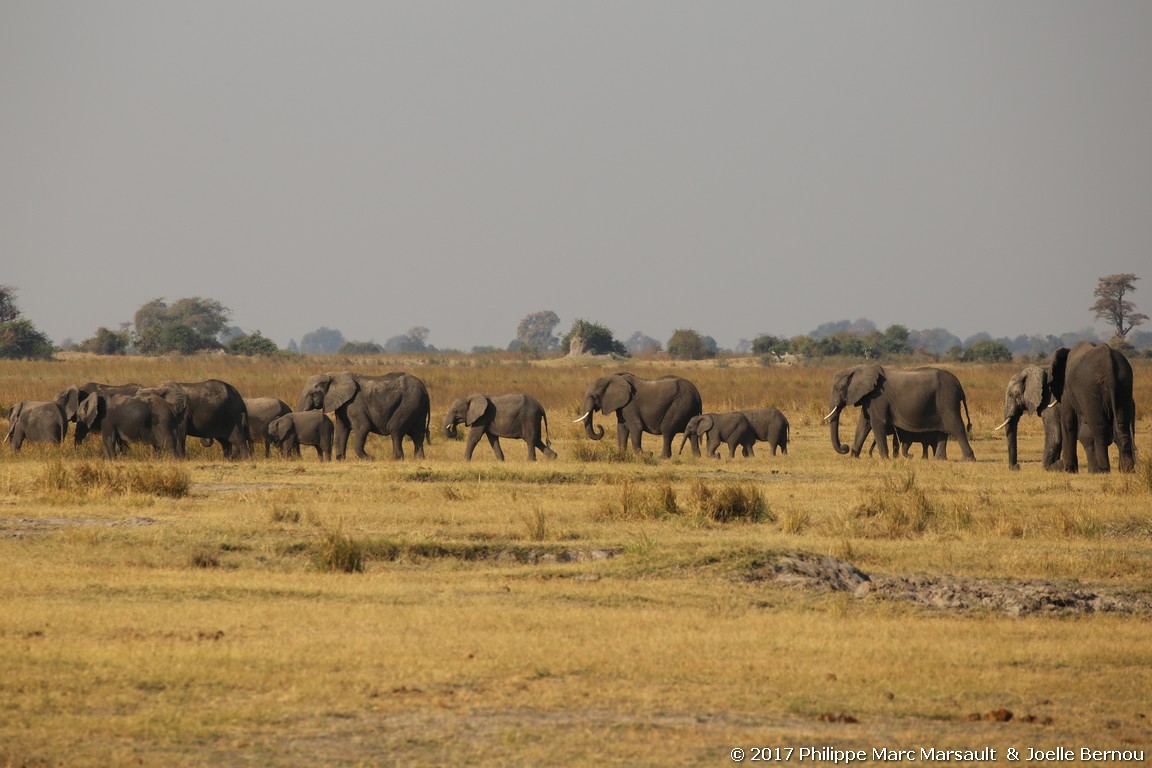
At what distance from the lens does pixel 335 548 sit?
1313 cm

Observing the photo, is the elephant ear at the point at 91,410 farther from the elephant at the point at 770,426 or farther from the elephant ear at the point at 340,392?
the elephant at the point at 770,426

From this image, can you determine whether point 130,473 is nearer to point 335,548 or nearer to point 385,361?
point 335,548

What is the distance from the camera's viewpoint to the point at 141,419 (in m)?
23.6

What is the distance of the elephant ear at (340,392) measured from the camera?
25.4 m

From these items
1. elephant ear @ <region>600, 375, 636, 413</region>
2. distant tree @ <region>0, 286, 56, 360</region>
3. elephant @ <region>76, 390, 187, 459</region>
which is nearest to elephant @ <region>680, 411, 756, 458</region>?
elephant ear @ <region>600, 375, 636, 413</region>

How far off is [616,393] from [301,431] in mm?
5613

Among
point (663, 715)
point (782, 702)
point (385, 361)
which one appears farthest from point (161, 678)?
point (385, 361)

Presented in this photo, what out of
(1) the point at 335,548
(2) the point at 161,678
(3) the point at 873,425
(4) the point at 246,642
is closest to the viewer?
(2) the point at 161,678

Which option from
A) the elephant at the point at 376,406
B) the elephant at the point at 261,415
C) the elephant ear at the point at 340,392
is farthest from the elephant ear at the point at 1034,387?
the elephant at the point at 261,415

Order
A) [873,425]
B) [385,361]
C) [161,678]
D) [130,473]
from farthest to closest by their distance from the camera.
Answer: [385,361] → [873,425] → [130,473] → [161,678]

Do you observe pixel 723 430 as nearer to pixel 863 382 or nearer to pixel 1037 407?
pixel 863 382

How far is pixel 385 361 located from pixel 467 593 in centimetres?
6062

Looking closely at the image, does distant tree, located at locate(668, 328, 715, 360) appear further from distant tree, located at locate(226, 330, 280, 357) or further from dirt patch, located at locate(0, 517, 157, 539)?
dirt patch, located at locate(0, 517, 157, 539)

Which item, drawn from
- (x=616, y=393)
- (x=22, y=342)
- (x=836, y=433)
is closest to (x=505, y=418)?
(x=616, y=393)
